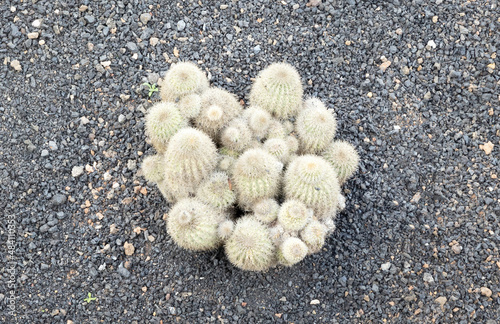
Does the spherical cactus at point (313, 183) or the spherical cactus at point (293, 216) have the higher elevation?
the spherical cactus at point (313, 183)

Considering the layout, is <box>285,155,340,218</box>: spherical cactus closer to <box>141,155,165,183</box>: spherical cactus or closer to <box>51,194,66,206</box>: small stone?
<box>141,155,165,183</box>: spherical cactus

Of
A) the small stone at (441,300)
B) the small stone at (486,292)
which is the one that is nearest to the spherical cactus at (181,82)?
the small stone at (441,300)

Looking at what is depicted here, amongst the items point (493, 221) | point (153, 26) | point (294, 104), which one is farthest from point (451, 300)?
point (153, 26)

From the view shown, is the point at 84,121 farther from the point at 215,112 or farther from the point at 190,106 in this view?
the point at 215,112

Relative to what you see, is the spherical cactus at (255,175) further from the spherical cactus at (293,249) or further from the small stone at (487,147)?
the small stone at (487,147)

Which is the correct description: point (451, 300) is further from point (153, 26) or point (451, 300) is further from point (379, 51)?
point (153, 26)

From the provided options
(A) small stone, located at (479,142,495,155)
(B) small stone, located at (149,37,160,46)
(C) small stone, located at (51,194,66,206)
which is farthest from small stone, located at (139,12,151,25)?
(A) small stone, located at (479,142,495,155)

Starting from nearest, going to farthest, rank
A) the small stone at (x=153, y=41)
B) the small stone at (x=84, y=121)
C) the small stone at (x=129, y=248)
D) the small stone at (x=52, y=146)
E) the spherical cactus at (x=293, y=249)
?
the spherical cactus at (x=293, y=249) < the small stone at (x=129, y=248) < the small stone at (x=52, y=146) < the small stone at (x=84, y=121) < the small stone at (x=153, y=41)
